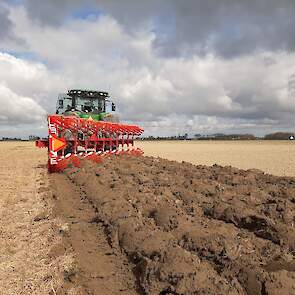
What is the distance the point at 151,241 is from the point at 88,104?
521 inches

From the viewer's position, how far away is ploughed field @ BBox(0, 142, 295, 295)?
11.5 feet

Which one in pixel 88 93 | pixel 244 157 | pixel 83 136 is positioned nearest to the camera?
pixel 83 136

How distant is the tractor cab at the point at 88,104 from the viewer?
16.6 metres

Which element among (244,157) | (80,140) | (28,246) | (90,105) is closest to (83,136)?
(80,140)

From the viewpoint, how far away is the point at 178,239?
4465mm

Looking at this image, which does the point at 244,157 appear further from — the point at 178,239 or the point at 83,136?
the point at 178,239

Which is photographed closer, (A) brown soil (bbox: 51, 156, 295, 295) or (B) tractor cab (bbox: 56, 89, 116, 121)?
(A) brown soil (bbox: 51, 156, 295, 295)

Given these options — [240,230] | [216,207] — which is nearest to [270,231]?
[240,230]

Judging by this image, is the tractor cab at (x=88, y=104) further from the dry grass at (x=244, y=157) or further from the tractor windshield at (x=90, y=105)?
the dry grass at (x=244, y=157)

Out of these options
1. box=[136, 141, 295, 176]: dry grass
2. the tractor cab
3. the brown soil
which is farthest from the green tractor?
the brown soil

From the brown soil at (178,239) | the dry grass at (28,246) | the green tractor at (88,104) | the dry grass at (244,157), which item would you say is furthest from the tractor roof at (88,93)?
the brown soil at (178,239)

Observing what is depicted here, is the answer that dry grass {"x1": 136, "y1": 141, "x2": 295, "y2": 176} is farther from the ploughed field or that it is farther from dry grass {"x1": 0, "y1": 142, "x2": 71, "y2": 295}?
dry grass {"x1": 0, "y1": 142, "x2": 71, "y2": 295}

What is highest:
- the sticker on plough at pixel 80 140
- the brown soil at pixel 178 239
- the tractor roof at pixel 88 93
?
the tractor roof at pixel 88 93

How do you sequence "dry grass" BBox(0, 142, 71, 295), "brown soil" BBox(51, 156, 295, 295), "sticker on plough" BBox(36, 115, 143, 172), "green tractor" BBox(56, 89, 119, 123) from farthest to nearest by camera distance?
"green tractor" BBox(56, 89, 119, 123) → "sticker on plough" BBox(36, 115, 143, 172) → "dry grass" BBox(0, 142, 71, 295) → "brown soil" BBox(51, 156, 295, 295)
